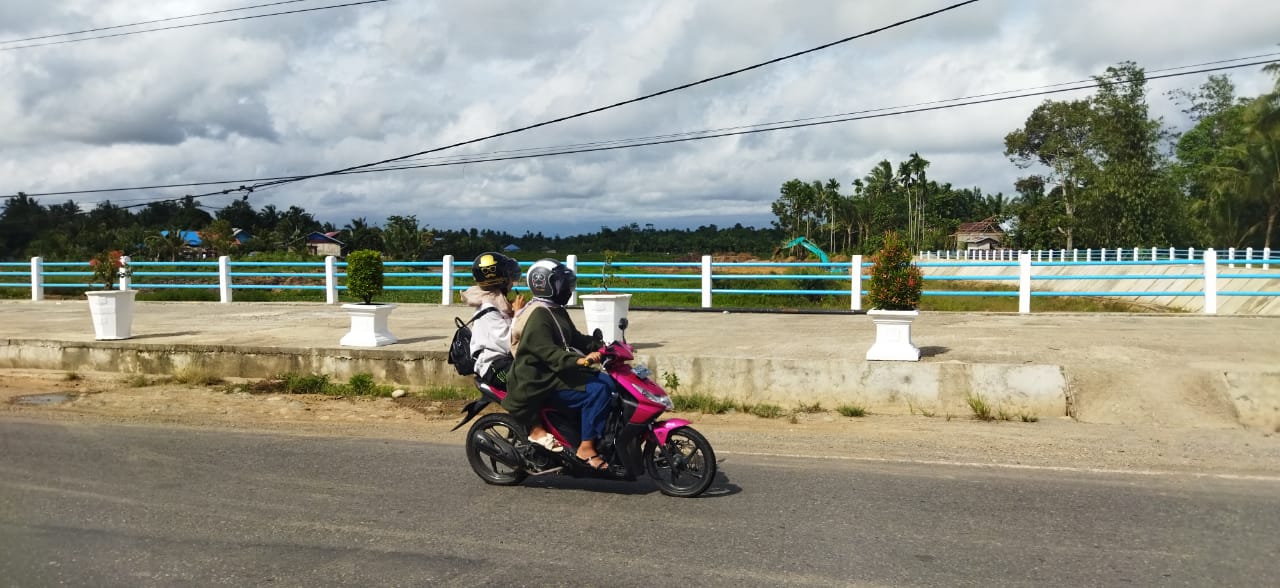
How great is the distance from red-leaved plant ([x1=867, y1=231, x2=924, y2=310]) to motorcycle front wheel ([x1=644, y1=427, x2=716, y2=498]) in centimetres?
526

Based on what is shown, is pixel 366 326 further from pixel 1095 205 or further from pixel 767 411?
pixel 1095 205

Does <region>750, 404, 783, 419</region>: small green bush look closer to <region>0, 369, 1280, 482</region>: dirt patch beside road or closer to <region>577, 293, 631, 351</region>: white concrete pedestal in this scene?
<region>0, 369, 1280, 482</region>: dirt patch beside road

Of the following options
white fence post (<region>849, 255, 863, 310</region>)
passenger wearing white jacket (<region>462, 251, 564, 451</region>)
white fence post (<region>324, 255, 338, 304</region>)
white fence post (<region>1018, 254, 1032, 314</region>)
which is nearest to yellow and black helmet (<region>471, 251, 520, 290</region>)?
passenger wearing white jacket (<region>462, 251, 564, 451</region>)

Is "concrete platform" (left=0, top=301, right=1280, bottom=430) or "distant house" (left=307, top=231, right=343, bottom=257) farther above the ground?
"distant house" (left=307, top=231, right=343, bottom=257)

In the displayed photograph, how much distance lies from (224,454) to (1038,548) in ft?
19.6

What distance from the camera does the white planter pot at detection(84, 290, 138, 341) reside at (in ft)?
45.0

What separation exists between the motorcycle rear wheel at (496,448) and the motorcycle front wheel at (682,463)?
89cm

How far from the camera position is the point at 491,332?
20.9ft

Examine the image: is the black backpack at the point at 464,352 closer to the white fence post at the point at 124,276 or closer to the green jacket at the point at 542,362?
the green jacket at the point at 542,362

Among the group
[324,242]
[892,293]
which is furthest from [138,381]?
[324,242]

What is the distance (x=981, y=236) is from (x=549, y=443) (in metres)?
97.5

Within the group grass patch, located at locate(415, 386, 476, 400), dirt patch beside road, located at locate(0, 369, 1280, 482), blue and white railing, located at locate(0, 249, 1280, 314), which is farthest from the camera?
blue and white railing, located at locate(0, 249, 1280, 314)

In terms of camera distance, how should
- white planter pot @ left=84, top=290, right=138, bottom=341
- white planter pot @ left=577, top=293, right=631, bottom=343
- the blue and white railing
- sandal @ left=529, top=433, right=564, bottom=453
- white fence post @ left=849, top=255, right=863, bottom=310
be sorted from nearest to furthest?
1. sandal @ left=529, top=433, right=564, bottom=453
2. white planter pot @ left=577, top=293, right=631, bottom=343
3. white planter pot @ left=84, top=290, right=138, bottom=341
4. the blue and white railing
5. white fence post @ left=849, top=255, right=863, bottom=310

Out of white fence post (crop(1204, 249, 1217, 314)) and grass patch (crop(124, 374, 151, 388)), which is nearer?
grass patch (crop(124, 374, 151, 388))
